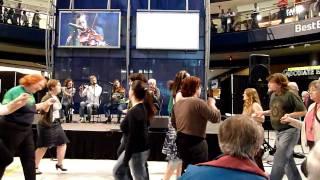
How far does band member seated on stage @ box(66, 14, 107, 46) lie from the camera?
13.0 m

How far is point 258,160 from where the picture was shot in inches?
168

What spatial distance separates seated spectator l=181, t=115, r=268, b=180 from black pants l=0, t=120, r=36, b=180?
2667 mm

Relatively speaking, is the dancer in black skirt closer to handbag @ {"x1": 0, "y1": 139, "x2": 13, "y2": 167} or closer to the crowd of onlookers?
handbag @ {"x1": 0, "y1": 139, "x2": 13, "y2": 167}

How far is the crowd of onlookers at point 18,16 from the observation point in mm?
17250

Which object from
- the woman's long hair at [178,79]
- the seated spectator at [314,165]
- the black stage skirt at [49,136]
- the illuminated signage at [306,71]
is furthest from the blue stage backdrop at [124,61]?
the seated spectator at [314,165]

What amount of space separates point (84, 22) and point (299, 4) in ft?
24.2

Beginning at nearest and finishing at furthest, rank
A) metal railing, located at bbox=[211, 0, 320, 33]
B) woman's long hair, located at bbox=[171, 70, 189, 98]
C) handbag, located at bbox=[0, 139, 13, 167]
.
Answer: handbag, located at bbox=[0, 139, 13, 167]
woman's long hair, located at bbox=[171, 70, 189, 98]
metal railing, located at bbox=[211, 0, 320, 33]

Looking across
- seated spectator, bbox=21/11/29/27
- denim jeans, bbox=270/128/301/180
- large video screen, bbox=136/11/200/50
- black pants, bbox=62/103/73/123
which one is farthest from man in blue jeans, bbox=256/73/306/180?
seated spectator, bbox=21/11/29/27

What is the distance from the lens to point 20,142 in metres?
4.31

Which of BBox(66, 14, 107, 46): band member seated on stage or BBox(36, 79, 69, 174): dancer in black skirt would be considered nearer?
BBox(36, 79, 69, 174): dancer in black skirt

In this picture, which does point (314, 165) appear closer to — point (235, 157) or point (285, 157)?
point (235, 157)

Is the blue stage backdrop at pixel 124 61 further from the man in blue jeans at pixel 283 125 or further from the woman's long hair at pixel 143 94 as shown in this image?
the woman's long hair at pixel 143 94

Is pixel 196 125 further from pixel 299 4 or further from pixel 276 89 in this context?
pixel 299 4

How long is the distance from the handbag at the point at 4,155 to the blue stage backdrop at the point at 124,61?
853 cm
